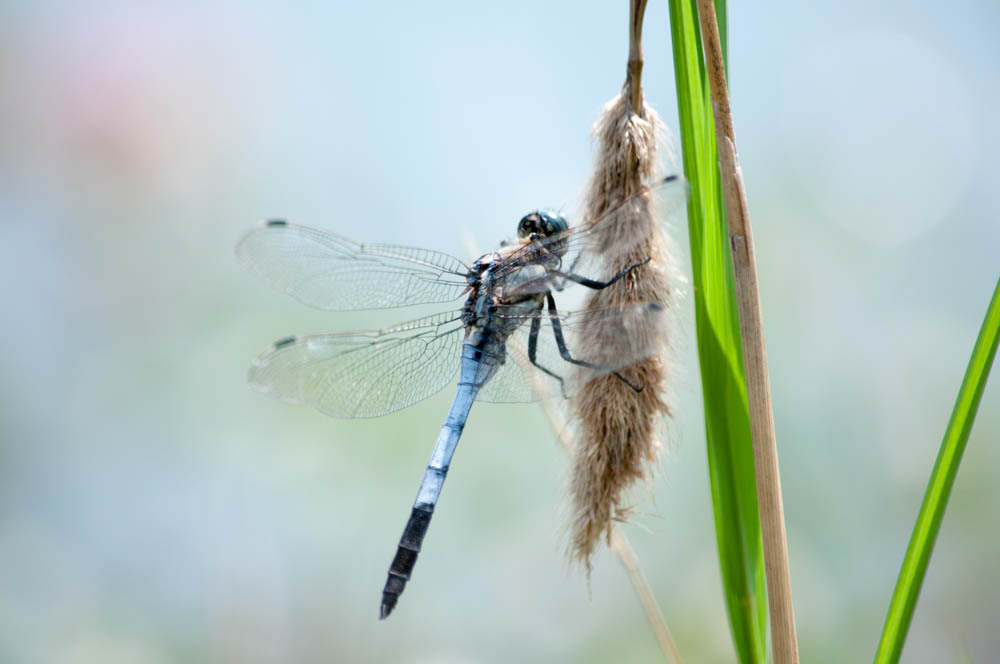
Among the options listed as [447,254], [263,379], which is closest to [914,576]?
[447,254]

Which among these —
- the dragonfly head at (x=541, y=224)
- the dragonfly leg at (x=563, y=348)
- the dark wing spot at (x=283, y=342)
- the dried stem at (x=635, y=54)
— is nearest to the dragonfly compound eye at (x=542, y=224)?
the dragonfly head at (x=541, y=224)

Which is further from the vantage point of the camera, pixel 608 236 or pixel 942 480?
pixel 608 236

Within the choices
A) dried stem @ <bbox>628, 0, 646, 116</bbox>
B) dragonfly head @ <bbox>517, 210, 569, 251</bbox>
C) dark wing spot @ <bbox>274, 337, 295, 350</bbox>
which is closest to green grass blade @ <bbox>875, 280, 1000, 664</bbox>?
dried stem @ <bbox>628, 0, 646, 116</bbox>

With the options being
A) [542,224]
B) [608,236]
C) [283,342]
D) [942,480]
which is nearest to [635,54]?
[608,236]

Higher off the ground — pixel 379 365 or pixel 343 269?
pixel 343 269

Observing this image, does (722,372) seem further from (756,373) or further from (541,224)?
(541,224)

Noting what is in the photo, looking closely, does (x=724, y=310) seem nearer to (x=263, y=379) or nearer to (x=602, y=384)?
(x=602, y=384)
